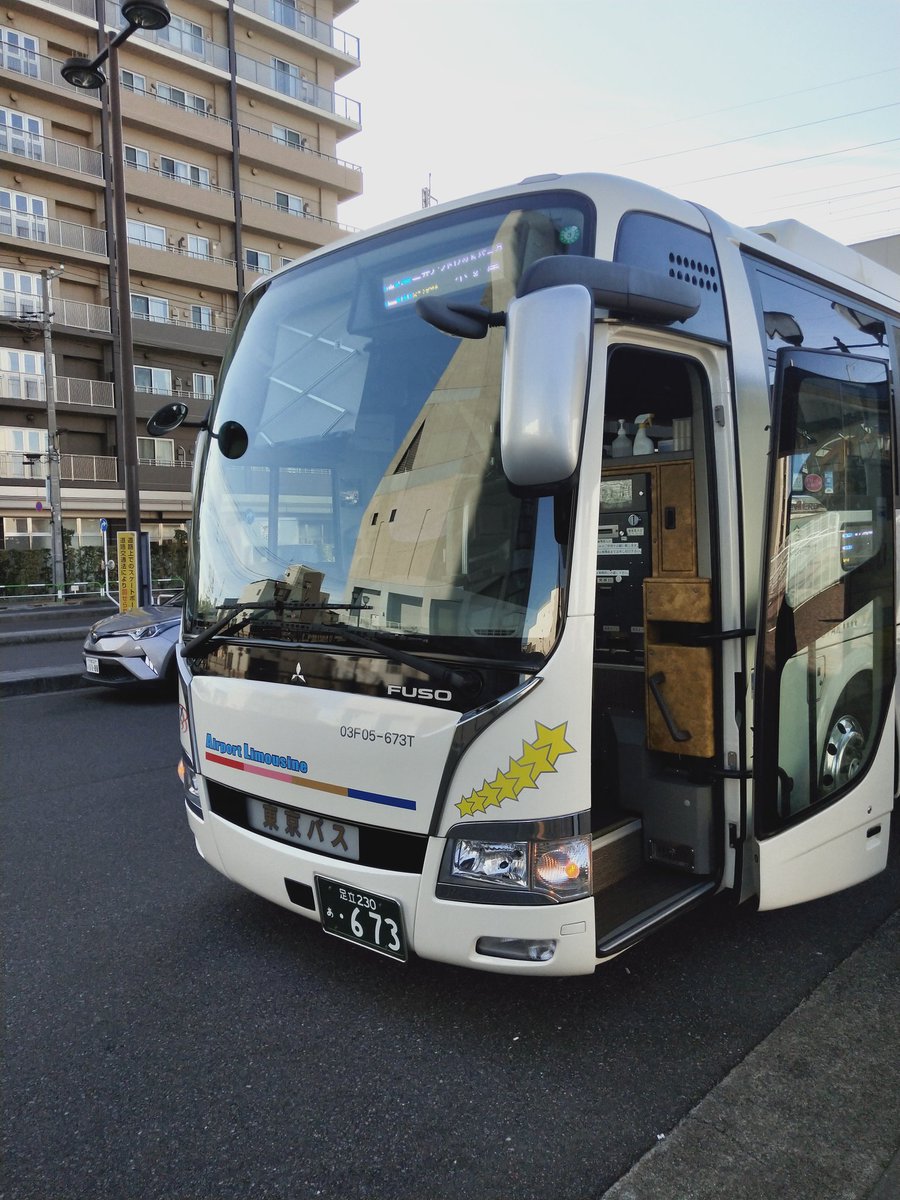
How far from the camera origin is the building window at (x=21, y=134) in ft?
109

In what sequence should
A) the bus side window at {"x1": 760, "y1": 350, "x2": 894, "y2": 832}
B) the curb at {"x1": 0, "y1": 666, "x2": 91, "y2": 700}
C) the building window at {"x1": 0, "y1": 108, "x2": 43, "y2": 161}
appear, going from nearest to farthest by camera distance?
1. the bus side window at {"x1": 760, "y1": 350, "x2": 894, "y2": 832}
2. the curb at {"x1": 0, "y1": 666, "x2": 91, "y2": 700}
3. the building window at {"x1": 0, "y1": 108, "x2": 43, "y2": 161}

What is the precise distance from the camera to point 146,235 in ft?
122

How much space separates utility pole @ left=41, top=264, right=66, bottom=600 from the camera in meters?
28.8

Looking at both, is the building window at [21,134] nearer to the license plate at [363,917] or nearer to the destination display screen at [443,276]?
the destination display screen at [443,276]

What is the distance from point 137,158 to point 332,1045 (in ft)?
138

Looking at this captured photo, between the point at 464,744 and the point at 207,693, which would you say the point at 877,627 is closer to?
the point at 464,744

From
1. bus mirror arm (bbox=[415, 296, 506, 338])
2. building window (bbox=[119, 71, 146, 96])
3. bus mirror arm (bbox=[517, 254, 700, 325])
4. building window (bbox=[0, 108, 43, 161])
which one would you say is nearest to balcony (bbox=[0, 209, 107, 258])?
building window (bbox=[0, 108, 43, 161])

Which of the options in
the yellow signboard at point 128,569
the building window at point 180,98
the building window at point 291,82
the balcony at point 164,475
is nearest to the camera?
the yellow signboard at point 128,569

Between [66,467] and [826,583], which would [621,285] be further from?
[66,467]

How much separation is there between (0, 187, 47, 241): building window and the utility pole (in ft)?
6.17

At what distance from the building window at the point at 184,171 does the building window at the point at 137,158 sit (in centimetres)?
72

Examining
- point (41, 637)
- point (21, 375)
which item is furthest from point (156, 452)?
point (41, 637)

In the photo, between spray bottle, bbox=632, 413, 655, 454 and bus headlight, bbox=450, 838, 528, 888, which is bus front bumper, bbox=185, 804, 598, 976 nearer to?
bus headlight, bbox=450, 838, 528, 888

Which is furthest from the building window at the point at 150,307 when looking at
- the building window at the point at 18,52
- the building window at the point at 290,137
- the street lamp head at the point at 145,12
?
the street lamp head at the point at 145,12
